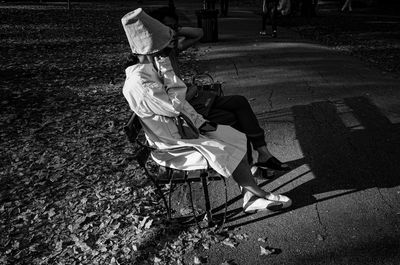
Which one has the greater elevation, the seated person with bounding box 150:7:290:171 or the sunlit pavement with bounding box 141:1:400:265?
the seated person with bounding box 150:7:290:171

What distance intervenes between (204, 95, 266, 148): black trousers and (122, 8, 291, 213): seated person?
41 centimetres

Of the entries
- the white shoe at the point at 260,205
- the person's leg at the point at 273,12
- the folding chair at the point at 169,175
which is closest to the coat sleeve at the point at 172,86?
the folding chair at the point at 169,175

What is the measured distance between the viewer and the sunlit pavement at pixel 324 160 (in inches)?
115

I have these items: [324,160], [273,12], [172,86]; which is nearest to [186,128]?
[172,86]

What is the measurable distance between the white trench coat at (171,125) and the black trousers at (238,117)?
17.6 inches

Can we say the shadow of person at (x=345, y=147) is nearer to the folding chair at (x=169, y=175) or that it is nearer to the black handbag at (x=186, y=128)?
the folding chair at (x=169, y=175)

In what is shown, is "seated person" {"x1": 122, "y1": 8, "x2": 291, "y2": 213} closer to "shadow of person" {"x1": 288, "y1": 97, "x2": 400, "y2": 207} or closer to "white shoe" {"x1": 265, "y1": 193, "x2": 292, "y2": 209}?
"white shoe" {"x1": 265, "y1": 193, "x2": 292, "y2": 209}

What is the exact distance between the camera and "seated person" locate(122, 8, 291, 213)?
2975mm

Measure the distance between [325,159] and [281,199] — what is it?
3.75ft

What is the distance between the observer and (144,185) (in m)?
4.01

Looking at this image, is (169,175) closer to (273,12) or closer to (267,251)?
(267,251)

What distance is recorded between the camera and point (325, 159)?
4.23 m

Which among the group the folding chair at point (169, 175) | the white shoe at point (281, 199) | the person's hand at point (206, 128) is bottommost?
A: the white shoe at point (281, 199)

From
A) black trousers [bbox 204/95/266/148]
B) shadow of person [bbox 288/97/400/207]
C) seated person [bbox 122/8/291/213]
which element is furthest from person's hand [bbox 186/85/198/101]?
shadow of person [bbox 288/97/400/207]
